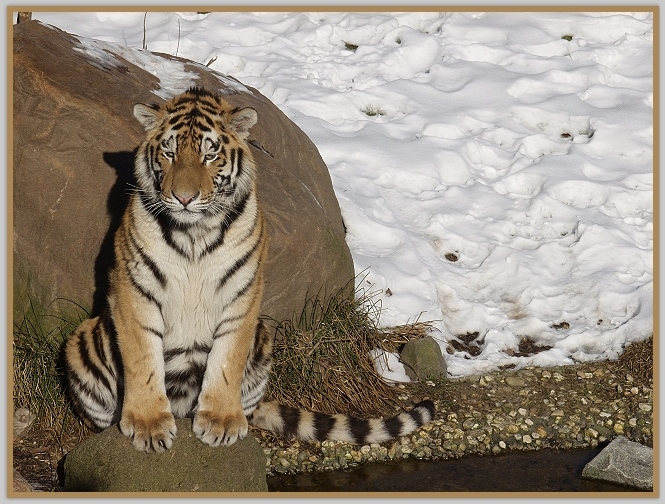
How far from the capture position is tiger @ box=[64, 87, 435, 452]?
493 centimetres

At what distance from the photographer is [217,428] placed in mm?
5043

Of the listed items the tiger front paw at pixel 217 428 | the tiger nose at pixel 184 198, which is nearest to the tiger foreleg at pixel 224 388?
the tiger front paw at pixel 217 428

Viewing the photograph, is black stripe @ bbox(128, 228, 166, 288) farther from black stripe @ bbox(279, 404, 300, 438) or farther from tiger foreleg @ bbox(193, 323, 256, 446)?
black stripe @ bbox(279, 404, 300, 438)

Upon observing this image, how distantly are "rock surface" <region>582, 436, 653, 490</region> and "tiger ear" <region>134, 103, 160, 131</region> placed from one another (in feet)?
11.0

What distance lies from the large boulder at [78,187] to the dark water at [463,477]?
1216 mm

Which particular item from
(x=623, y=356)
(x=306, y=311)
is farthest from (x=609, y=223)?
(x=306, y=311)

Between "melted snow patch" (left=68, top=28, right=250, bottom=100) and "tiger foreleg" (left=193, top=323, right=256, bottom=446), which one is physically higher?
"melted snow patch" (left=68, top=28, right=250, bottom=100)

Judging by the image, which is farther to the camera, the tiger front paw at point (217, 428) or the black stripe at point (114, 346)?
→ the black stripe at point (114, 346)

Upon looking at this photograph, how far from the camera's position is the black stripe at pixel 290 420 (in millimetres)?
5988

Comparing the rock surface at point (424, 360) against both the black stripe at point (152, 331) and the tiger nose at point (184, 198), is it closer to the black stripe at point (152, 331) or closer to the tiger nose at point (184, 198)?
the black stripe at point (152, 331)

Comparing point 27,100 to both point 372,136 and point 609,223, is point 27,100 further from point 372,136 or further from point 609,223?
point 609,223

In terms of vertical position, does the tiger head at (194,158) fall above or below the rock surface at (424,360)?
above

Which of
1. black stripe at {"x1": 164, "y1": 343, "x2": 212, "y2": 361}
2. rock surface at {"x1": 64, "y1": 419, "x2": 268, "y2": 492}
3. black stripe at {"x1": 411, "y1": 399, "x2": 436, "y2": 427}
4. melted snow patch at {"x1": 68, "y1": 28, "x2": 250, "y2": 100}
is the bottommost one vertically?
rock surface at {"x1": 64, "y1": 419, "x2": 268, "y2": 492}

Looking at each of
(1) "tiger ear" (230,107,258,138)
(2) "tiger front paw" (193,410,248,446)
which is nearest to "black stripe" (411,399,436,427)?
(2) "tiger front paw" (193,410,248,446)
